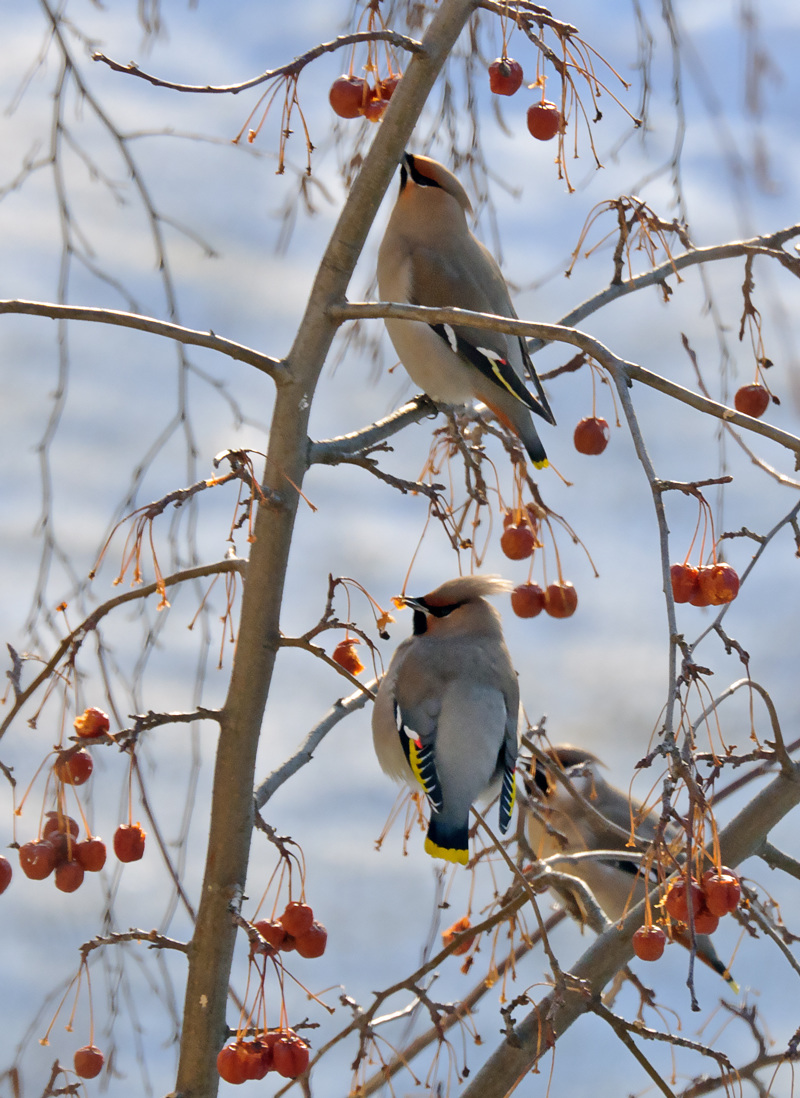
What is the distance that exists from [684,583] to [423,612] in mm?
999

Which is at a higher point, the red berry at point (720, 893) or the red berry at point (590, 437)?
the red berry at point (590, 437)

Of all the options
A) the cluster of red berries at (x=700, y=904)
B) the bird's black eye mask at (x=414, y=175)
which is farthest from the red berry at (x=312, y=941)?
the bird's black eye mask at (x=414, y=175)

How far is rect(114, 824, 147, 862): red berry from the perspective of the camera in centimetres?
172

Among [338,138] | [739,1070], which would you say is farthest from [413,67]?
[739,1070]

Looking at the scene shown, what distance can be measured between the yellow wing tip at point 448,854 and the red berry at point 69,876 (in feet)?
2.03

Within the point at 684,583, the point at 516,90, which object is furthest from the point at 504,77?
the point at 684,583

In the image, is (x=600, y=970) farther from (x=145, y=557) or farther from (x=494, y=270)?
(x=494, y=270)

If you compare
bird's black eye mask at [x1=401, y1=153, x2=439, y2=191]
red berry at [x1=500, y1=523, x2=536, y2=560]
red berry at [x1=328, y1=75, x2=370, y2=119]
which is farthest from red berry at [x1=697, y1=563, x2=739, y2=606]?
bird's black eye mask at [x1=401, y1=153, x2=439, y2=191]

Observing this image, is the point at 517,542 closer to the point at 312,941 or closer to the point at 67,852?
the point at 312,941

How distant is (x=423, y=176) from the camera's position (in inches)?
118

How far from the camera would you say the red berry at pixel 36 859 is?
1667 millimetres

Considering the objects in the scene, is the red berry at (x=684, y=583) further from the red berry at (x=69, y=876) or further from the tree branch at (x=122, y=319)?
the red berry at (x=69, y=876)

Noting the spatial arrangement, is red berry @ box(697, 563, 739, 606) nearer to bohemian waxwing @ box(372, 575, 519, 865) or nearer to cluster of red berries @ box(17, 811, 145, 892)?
bohemian waxwing @ box(372, 575, 519, 865)

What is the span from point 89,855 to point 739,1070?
888 millimetres
